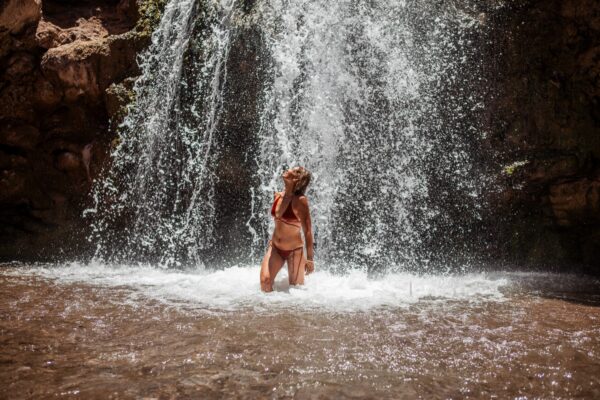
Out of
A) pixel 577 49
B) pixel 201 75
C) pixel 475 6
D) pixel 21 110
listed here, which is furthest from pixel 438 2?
pixel 21 110

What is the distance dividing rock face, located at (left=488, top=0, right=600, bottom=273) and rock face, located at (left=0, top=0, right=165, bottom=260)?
648cm

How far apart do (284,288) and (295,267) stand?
0.89 feet

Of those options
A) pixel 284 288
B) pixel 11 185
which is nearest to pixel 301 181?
pixel 284 288

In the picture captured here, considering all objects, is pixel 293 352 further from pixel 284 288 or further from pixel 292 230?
pixel 292 230

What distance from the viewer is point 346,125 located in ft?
25.2

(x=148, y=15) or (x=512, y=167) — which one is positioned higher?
(x=148, y=15)

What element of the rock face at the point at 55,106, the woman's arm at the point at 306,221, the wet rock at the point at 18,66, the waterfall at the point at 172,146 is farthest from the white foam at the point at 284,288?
the wet rock at the point at 18,66

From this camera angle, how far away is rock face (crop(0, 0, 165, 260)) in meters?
8.37

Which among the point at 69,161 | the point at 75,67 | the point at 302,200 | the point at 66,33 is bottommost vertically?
the point at 302,200

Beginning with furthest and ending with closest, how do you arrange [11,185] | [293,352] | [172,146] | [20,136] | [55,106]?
1. [11,185]
2. [20,136]
3. [55,106]
4. [172,146]
5. [293,352]

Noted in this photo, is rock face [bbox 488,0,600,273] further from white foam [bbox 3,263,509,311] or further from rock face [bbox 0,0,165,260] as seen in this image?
rock face [bbox 0,0,165,260]

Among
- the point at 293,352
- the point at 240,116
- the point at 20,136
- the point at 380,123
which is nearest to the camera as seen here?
the point at 293,352

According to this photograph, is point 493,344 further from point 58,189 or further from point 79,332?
point 58,189

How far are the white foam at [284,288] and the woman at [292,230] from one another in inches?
9.9
